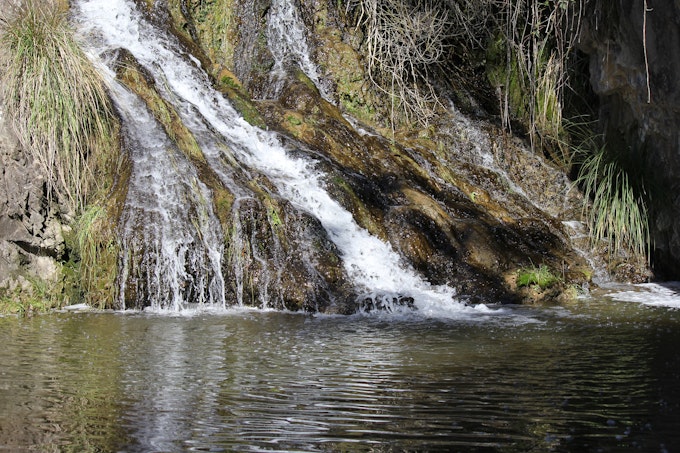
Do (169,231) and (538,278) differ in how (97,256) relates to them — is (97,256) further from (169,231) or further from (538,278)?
(538,278)

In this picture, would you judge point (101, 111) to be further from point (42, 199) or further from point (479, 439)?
point (479, 439)

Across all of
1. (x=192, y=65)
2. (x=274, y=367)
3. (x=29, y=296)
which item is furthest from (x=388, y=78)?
(x=274, y=367)

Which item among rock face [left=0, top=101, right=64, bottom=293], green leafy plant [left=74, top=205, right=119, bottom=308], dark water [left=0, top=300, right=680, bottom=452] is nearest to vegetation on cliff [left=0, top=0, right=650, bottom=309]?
green leafy plant [left=74, top=205, right=119, bottom=308]

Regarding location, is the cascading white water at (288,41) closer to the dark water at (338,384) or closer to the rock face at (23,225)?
the rock face at (23,225)

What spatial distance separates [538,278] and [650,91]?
210cm

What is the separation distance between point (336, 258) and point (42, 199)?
8.64ft

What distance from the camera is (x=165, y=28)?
10.4 m

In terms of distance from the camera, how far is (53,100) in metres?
7.20

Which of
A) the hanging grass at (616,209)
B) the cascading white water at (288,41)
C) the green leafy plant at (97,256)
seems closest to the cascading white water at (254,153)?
the green leafy plant at (97,256)

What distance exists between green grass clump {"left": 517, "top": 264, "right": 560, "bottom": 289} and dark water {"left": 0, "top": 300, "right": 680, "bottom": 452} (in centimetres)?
123

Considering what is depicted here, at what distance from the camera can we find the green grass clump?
7.32 metres

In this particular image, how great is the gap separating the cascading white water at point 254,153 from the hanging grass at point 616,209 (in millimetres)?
2259

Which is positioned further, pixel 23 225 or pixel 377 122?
pixel 377 122

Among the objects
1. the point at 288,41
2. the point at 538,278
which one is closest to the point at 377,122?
the point at 288,41
